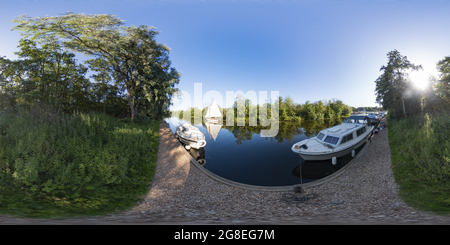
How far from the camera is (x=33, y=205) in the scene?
2760mm

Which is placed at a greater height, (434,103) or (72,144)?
(434,103)

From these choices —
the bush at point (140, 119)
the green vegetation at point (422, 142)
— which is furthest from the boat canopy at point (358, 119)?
the bush at point (140, 119)

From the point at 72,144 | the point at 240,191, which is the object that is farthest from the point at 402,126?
the point at 72,144

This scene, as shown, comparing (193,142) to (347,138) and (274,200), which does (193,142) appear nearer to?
(274,200)

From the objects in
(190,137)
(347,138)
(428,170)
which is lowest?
(428,170)

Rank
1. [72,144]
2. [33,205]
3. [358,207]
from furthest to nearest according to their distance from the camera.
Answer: [72,144], [358,207], [33,205]

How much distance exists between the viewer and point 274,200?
4.45 meters

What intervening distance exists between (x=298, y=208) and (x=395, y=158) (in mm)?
5692

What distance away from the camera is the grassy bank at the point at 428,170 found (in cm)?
335

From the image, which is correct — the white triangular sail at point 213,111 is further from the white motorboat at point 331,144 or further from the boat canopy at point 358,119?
the white motorboat at point 331,144

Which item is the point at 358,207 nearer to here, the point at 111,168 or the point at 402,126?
the point at 111,168

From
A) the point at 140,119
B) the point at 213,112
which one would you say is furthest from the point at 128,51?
the point at 213,112

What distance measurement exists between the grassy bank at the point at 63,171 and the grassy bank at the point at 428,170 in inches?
283

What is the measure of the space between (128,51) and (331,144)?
47.7ft
